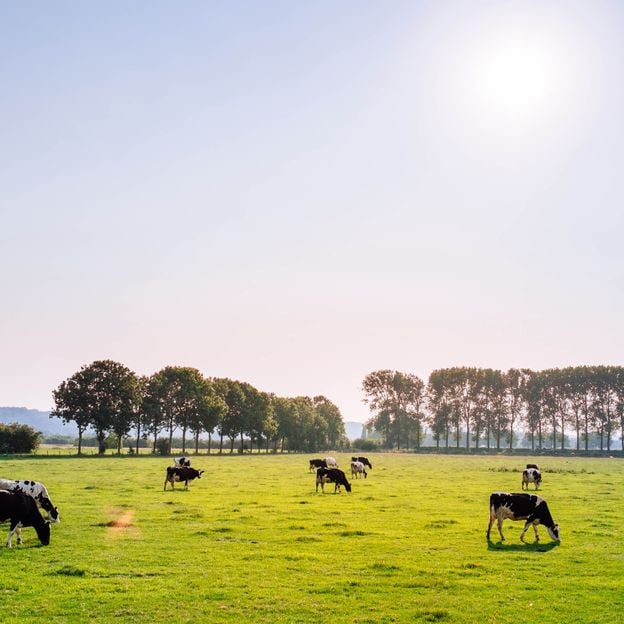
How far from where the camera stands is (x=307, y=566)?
20.0 meters

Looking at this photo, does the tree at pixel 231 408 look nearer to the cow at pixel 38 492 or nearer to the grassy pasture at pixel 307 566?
the grassy pasture at pixel 307 566

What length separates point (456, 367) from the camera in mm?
168625

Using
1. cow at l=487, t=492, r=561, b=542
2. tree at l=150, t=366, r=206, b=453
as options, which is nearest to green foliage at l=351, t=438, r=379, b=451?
tree at l=150, t=366, r=206, b=453

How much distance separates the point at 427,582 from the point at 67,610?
404 inches

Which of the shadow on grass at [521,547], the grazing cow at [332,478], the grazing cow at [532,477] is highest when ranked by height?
the shadow on grass at [521,547]

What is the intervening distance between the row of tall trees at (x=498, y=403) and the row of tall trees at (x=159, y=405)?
42.2m

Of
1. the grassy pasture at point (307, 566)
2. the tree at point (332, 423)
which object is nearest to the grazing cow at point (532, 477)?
the grassy pasture at point (307, 566)

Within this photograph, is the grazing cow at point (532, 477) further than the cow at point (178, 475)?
Yes

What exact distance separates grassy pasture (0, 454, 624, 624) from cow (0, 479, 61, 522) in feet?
2.41

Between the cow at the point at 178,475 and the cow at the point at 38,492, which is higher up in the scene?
the cow at the point at 38,492

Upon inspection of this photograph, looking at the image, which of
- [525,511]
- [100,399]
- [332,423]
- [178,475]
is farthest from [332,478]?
[332,423]

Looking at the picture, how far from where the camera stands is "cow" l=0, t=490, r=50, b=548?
72.9ft

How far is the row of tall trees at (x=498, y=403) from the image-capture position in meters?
156

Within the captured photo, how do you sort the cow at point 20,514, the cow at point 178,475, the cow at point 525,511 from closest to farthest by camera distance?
the cow at point 20,514 → the cow at point 525,511 → the cow at point 178,475
